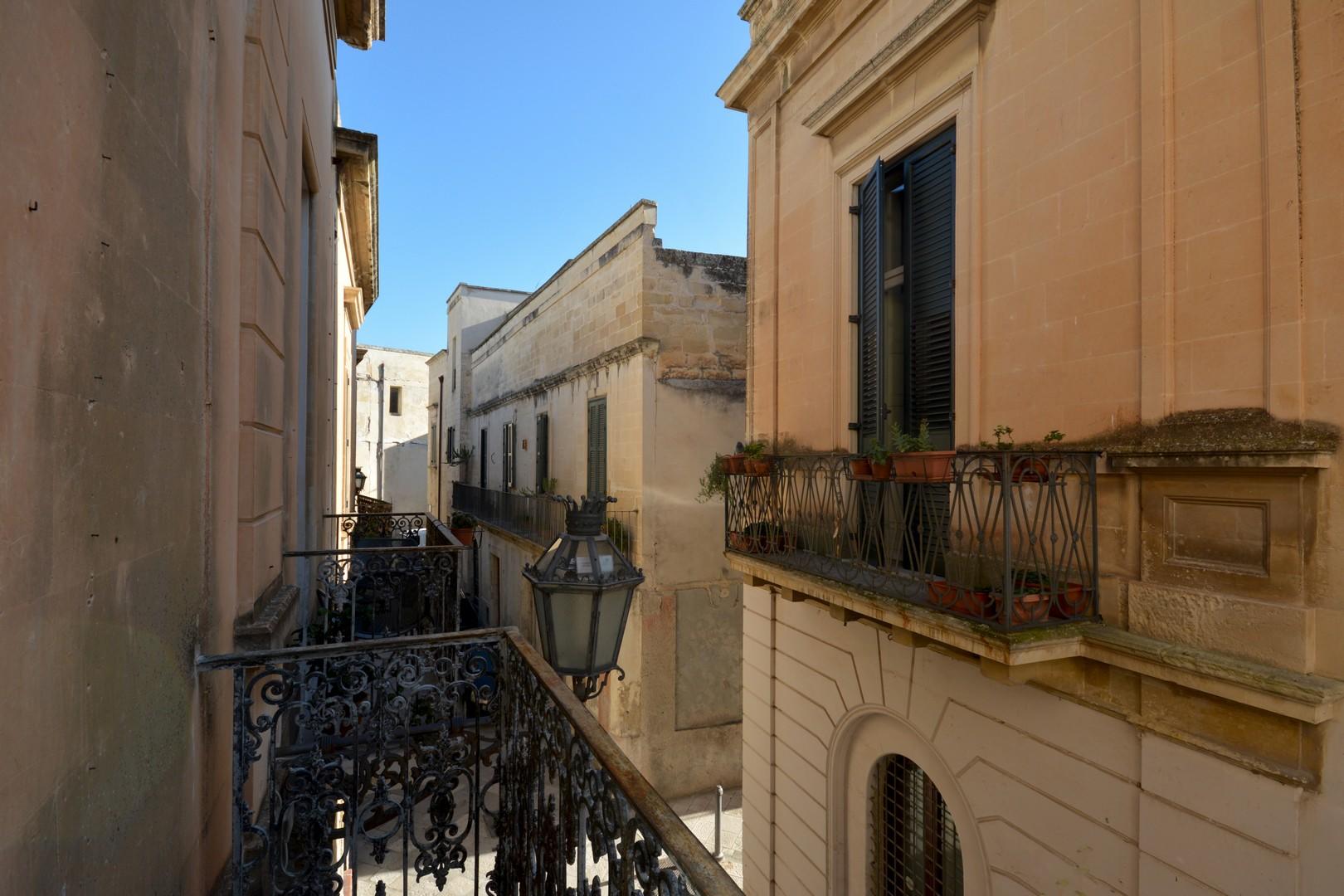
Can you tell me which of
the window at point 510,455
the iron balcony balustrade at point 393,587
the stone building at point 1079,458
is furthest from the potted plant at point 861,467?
the window at point 510,455

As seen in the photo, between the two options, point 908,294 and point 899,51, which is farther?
point 908,294

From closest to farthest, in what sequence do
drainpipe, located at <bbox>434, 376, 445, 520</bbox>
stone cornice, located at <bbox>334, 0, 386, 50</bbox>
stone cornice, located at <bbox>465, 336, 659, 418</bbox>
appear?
stone cornice, located at <bbox>334, 0, 386, 50</bbox> → stone cornice, located at <bbox>465, 336, 659, 418</bbox> → drainpipe, located at <bbox>434, 376, 445, 520</bbox>

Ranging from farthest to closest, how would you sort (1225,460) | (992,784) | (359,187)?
(359,187) → (992,784) → (1225,460)

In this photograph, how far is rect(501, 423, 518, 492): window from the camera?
60.6 feet

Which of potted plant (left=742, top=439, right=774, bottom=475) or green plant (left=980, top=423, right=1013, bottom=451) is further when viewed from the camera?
potted plant (left=742, top=439, right=774, bottom=475)

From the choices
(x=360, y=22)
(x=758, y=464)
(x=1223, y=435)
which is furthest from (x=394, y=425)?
(x=1223, y=435)

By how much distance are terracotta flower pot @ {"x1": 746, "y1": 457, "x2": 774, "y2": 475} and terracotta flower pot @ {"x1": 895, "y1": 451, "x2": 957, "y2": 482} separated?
1.84 m

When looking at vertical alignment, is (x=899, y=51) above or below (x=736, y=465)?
above

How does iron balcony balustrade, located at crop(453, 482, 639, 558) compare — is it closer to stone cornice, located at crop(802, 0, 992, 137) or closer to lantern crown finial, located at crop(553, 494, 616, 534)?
lantern crown finial, located at crop(553, 494, 616, 534)

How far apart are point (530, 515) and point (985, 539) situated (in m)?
12.2

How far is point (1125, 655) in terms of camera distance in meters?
3.53

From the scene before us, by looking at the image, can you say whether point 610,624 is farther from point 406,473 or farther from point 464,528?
point 406,473

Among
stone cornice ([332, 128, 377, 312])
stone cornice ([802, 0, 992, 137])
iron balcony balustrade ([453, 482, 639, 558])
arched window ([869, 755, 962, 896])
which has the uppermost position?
stone cornice ([332, 128, 377, 312])

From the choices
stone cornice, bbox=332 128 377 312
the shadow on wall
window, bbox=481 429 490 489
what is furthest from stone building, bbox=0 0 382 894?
the shadow on wall
